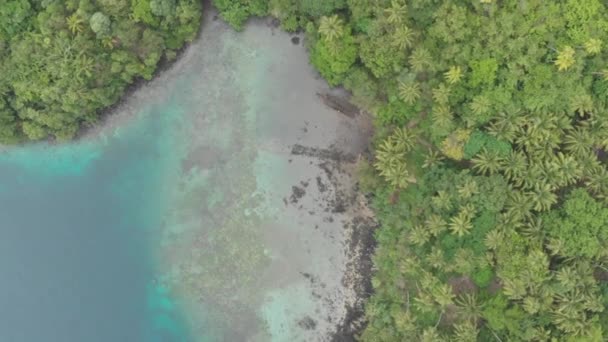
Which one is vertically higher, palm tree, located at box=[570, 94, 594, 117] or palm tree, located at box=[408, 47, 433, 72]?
palm tree, located at box=[408, 47, 433, 72]

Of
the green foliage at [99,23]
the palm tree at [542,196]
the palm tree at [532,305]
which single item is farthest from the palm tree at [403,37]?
the green foliage at [99,23]

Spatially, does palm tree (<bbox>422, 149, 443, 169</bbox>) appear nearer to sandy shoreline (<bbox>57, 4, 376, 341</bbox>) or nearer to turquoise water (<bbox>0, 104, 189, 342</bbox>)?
sandy shoreline (<bbox>57, 4, 376, 341</bbox>)

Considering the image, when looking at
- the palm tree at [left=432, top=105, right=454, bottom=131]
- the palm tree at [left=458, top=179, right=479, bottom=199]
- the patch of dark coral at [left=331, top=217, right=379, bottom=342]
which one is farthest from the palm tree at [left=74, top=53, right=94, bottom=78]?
the palm tree at [left=458, top=179, right=479, bottom=199]

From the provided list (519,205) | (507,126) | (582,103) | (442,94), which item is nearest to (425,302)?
(519,205)

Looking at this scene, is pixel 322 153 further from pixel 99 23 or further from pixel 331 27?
pixel 99 23

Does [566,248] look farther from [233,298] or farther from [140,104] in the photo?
[140,104]

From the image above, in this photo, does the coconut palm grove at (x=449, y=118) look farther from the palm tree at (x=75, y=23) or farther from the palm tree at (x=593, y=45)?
the palm tree at (x=75, y=23)

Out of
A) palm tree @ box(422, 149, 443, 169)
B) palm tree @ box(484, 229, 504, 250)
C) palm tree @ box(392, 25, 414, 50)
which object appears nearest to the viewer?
palm tree @ box(484, 229, 504, 250)
